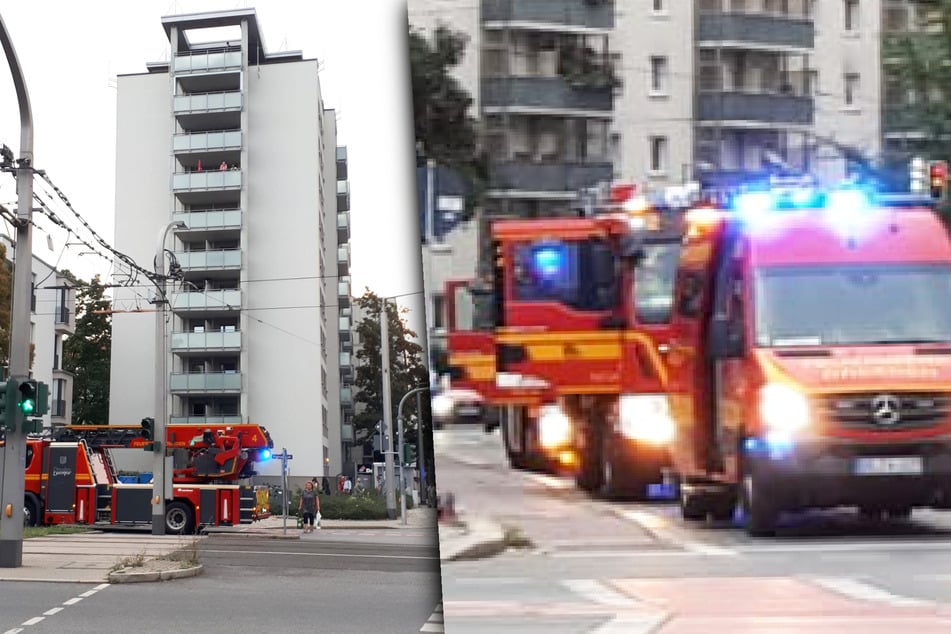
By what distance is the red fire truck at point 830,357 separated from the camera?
132 cm

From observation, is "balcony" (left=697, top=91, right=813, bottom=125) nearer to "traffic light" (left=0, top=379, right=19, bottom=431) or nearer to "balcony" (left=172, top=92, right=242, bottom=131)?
"traffic light" (left=0, top=379, right=19, bottom=431)

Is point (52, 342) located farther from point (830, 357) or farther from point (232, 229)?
point (830, 357)

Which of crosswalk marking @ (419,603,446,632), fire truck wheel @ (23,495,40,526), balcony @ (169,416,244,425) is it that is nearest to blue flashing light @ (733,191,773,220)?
crosswalk marking @ (419,603,446,632)

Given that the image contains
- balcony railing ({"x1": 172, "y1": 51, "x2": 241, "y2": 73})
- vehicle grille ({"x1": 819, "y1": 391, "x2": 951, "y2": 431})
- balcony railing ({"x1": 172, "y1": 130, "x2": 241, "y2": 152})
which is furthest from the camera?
balcony railing ({"x1": 172, "y1": 130, "x2": 241, "y2": 152})

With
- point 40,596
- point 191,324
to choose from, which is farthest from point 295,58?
point 40,596

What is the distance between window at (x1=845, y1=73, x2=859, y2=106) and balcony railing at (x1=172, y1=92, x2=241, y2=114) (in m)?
48.0

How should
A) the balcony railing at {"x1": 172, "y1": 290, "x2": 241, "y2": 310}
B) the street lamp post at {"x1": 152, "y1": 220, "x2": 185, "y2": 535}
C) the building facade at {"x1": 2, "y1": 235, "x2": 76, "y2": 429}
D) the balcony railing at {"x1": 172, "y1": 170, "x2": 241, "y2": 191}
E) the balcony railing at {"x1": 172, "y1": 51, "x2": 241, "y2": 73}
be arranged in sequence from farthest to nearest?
the building facade at {"x1": 2, "y1": 235, "x2": 76, "y2": 429}
the balcony railing at {"x1": 172, "y1": 51, "x2": 241, "y2": 73}
the balcony railing at {"x1": 172, "y1": 170, "x2": 241, "y2": 191}
the balcony railing at {"x1": 172, "y1": 290, "x2": 241, "y2": 310}
the street lamp post at {"x1": 152, "y1": 220, "x2": 185, "y2": 535}

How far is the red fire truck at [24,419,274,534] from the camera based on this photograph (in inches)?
975

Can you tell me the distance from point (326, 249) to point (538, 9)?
50.0 m

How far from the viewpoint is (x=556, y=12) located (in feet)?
4.65

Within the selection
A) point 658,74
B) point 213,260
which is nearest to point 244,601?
point 658,74

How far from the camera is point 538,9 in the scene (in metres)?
1.41

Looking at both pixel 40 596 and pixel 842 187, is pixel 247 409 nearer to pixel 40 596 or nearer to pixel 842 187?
pixel 40 596

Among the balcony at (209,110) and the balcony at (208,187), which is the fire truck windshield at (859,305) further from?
the balcony at (209,110)
